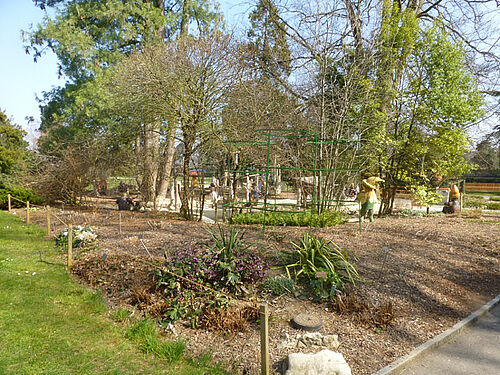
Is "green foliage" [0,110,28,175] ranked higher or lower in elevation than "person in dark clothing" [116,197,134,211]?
higher

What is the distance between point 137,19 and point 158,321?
604 inches

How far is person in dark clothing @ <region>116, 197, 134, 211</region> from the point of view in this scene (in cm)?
1241

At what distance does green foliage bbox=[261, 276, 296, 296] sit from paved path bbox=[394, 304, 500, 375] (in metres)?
1.57

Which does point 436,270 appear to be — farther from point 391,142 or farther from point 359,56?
point 359,56

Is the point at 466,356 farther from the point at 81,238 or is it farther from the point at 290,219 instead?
the point at 81,238

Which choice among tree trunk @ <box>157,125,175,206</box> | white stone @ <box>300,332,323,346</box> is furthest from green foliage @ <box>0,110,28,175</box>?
white stone @ <box>300,332,323,346</box>

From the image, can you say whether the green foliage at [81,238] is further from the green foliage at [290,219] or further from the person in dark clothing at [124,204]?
the person in dark clothing at [124,204]

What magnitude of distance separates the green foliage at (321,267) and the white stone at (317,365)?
1299mm

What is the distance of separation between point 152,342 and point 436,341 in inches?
120

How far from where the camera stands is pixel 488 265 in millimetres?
6156

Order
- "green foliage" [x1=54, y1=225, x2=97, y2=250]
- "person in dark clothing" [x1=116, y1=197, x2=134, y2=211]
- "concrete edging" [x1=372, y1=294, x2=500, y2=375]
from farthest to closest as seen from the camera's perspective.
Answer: "person in dark clothing" [x1=116, y1=197, x2=134, y2=211], "green foliage" [x1=54, y1=225, x2=97, y2=250], "concrete edging" [x1=372, y1=294, x2=500, y2=375]

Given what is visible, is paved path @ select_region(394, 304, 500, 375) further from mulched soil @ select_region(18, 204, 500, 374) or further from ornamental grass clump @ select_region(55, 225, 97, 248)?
ornamental grass clump @ select_region(55, 225, 97, 248)

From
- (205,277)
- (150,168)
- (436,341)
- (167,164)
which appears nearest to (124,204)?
(150,168)

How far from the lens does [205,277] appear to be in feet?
13.7
